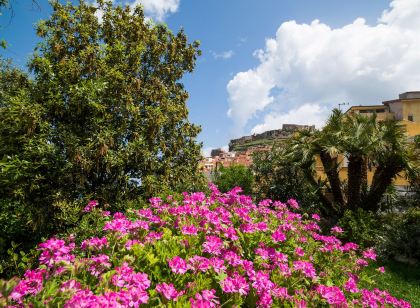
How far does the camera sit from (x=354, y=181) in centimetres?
1606

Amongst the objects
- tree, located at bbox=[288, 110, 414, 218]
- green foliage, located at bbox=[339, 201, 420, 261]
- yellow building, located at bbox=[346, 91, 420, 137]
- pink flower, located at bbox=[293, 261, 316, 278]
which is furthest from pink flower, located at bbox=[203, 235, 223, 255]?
yellow building, located at bbox=[346, 91, 420, 137]

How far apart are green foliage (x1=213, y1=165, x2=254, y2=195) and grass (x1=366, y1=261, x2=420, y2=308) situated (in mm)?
10041

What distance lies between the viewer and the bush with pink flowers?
234cm

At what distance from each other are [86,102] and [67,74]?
1.27m

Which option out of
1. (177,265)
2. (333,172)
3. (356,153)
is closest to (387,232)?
(356,153)

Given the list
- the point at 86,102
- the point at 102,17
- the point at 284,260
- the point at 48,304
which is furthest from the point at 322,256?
the point at 102,17

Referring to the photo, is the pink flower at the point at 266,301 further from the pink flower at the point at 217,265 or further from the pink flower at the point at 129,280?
the pink flower at the point at 129,280

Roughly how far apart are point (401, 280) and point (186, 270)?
32.8 ft

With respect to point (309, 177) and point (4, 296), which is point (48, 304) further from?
point (309, 177)

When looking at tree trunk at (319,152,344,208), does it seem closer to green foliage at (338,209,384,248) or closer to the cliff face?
green foliage at (338,209,384,248)

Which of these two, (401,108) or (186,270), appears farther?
(401,108)

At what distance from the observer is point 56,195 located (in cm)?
857

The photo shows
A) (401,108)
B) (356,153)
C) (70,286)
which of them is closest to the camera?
(70,286)

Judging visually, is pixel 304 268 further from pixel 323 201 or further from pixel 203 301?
pixel 323 201
